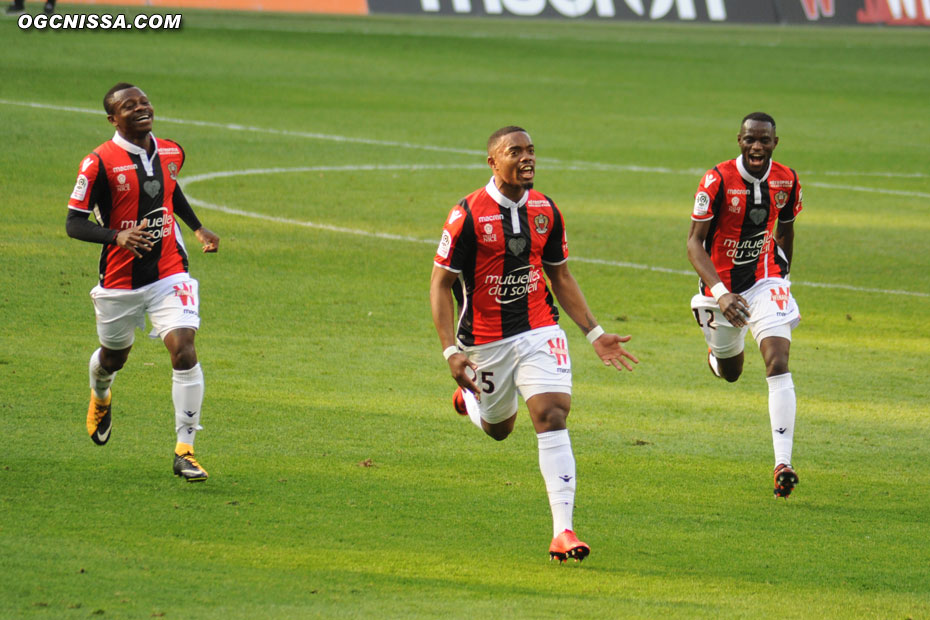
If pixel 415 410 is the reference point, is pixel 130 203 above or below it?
above

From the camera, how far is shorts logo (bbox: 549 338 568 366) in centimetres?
848

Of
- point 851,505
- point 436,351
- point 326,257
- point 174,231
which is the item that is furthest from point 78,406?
point 326,257

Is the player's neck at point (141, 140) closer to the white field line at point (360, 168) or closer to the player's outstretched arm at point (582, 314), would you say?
the player's outstretched arm at point (582, 314)

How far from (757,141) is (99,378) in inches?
197

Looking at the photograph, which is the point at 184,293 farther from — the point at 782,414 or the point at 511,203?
the point at 782,414

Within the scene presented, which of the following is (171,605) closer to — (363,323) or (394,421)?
(394,421)

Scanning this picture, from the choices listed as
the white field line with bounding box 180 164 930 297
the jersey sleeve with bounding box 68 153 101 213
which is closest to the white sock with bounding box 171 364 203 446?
the jersey sleeve with bounding box 68 153 101 213

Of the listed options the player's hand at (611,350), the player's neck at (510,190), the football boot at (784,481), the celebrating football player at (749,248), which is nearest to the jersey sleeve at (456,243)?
the player's neck at (510,190)

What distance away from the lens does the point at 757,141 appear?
10.3 meters

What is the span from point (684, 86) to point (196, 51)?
1233 cm

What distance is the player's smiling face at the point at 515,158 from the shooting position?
8305mm

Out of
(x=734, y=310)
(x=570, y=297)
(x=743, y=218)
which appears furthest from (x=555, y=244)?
(x=743, y=218)

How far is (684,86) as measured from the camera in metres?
36.2

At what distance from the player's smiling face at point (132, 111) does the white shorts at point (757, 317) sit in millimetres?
4321
